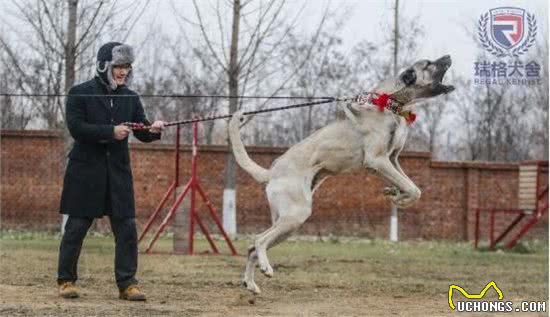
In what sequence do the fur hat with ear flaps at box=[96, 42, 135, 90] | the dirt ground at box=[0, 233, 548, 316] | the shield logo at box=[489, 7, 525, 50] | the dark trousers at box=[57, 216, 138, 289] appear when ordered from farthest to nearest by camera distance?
1. the shield logo at box=[489, 7, 525, 50]
2. the dark trousers at box=[57, 216, 138, 289]
3. the fur hat with ear flaps at box=[96, 42, 135, 90]
4. the dirt ground at box=[0, 233, 548, 316]

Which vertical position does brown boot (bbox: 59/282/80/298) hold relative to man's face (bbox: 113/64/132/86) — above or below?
below

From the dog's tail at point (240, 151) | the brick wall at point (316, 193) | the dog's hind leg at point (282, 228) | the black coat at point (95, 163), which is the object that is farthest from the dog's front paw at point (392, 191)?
the brick wall at point (316, 193)

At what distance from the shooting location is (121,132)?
807 cm

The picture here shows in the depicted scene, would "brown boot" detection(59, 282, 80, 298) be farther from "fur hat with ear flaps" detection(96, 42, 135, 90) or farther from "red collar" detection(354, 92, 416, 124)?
"red collar" detection(354, 92, 416, 124)

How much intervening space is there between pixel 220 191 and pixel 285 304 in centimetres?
1447

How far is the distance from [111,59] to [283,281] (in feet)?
12.7

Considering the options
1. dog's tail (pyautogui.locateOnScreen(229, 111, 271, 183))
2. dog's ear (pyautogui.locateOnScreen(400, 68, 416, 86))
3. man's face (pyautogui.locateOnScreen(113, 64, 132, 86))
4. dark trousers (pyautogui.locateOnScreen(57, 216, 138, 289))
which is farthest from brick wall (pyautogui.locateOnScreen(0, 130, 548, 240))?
dog's ear (pyautogui.locateOnScreen(400, 68, 416, 86))

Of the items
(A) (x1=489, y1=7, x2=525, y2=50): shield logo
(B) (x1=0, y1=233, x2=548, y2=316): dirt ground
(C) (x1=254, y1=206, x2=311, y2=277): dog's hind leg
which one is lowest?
(B) (x1=0, y1=233, x2=548, y2=316): dirt ground

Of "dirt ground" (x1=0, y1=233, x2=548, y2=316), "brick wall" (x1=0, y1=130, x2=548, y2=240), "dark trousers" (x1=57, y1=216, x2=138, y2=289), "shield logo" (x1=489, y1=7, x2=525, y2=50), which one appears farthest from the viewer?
"brick wall" (x1=0, y1=130, x2=548, y2=240)

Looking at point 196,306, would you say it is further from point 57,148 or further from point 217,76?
point 57,148

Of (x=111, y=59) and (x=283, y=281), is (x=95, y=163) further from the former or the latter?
(x=283, y=281)

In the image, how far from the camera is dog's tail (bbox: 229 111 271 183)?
27.6 ft

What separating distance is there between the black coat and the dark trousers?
0.35ft

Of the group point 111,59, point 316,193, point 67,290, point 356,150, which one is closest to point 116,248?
point 67,290
